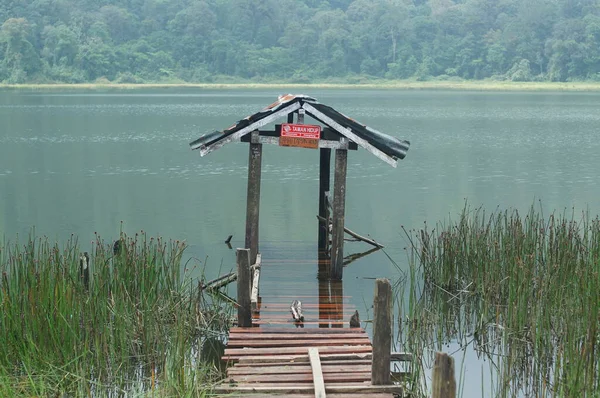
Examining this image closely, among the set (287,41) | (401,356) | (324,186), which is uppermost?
(287,41)

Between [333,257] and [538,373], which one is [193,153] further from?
[538,373]

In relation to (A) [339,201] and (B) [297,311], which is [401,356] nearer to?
(B) [297,311]

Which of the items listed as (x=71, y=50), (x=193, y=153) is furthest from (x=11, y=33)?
(x=193, y=153)

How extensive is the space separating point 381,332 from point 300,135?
4.18 m

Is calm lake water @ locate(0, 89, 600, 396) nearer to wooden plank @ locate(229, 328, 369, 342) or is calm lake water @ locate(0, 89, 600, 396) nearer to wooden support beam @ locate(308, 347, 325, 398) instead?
wooden plank @ locate(229, 328, 369, 342)

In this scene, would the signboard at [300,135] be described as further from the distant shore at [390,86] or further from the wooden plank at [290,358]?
the distant shore at [390,86]

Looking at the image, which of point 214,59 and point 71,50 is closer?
point 71,50

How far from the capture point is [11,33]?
79.1 metres

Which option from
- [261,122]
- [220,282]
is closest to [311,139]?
[261,122]

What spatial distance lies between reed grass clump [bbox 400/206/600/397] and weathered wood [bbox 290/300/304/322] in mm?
956

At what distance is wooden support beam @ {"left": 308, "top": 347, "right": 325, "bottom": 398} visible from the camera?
6207mm

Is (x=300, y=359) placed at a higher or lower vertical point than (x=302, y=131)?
lower

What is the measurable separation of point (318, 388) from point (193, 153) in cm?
2307

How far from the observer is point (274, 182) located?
22.6 metres
